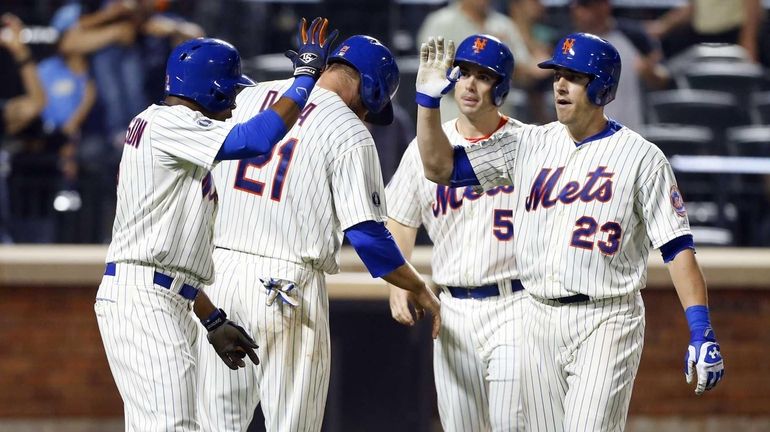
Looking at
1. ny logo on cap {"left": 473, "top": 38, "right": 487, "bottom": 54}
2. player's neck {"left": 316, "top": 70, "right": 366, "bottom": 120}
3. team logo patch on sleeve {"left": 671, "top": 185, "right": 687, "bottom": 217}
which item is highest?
ny logo on cap {"left": 473, "top": 38, "right": 487, "bottom": 54}

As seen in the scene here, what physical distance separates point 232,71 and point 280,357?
1.04 metres

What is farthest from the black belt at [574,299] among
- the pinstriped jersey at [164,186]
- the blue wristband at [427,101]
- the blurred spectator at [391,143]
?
the blurred spectator at [391,143]

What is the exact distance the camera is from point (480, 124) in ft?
16.4

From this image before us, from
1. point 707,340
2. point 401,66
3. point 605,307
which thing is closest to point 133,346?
point 605,307

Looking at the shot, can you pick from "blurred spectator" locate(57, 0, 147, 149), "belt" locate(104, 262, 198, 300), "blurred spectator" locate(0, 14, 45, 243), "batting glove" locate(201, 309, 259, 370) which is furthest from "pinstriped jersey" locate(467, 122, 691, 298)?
"blurred spectator" locate(0, 14, 45, 243)

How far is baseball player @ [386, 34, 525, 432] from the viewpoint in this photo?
15.8ft

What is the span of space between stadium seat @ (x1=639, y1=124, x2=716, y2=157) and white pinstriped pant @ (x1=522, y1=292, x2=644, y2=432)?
3.75 meters

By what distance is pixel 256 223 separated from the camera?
14.7ft

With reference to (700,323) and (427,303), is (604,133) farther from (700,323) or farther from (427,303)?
(427,303)

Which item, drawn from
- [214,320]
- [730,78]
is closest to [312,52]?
[214,320]

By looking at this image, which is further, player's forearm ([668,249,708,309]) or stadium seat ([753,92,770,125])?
stadium seat ([753,92,770,125])

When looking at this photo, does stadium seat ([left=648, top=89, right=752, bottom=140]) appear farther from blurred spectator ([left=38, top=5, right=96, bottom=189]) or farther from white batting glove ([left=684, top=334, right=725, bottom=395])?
white batting glove ([left=684, top=334, right=725, bottom=395])

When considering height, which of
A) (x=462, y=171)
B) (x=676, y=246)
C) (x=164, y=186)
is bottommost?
(x=676, y=246)

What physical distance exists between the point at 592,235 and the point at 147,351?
157 centimetres
